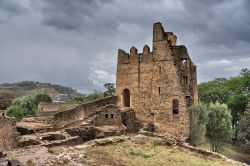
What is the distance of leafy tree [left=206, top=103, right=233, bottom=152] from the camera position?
1170 inches

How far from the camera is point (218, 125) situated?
29594 mm

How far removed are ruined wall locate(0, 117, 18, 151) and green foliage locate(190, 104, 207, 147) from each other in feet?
44.3

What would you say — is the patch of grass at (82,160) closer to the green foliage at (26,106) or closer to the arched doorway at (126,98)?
the arched doorway at (126,98)

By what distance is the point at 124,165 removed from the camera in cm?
1398

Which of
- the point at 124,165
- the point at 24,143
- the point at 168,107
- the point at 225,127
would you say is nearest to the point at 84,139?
the point at 24,143

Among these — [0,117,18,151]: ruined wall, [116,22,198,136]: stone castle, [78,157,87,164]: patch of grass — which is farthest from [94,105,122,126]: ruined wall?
[78,157,87,164]: patch of grass

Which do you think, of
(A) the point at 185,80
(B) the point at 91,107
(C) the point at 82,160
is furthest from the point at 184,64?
(C) the point at 82,160

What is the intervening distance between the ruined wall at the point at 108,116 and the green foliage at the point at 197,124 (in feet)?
19.4

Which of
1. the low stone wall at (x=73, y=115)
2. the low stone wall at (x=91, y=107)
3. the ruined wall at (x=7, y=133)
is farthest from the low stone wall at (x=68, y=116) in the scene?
the ruined wall at (x=7, y=133)

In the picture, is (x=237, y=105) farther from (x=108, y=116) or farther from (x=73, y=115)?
(x=73, y=115)

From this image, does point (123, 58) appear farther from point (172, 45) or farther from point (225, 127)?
point (225, 127)

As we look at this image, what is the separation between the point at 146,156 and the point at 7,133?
8489 millimetres

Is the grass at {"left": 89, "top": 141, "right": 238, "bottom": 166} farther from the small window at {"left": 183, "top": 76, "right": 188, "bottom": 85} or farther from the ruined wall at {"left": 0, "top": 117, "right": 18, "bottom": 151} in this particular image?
the small window at {"left": 183, "top": 76, "right": 188, "bottom": 85}

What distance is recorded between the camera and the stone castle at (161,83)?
83.3 feet
